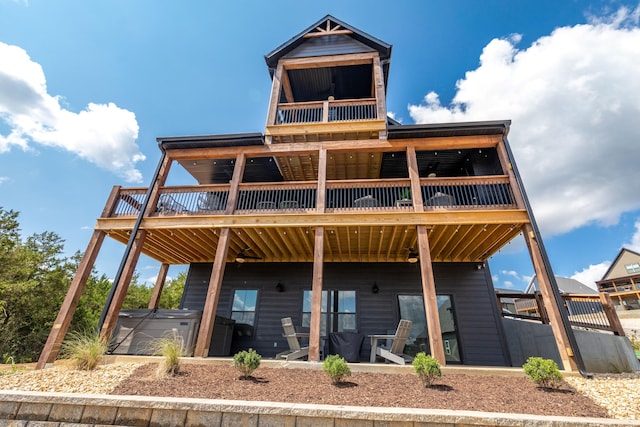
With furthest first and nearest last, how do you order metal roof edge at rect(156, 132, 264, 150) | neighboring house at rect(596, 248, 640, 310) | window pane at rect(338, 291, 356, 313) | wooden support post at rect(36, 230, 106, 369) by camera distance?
neighboring house at rect(596, 248, 640, 310), window pane at rect(338, 291, 356, 313), metal roof edge at rect(156, 132, 264, 150), wooden support post at rect(36, 230, 106, 369)

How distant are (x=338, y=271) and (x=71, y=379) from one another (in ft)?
21.9

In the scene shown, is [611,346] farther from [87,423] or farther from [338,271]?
[87,423]

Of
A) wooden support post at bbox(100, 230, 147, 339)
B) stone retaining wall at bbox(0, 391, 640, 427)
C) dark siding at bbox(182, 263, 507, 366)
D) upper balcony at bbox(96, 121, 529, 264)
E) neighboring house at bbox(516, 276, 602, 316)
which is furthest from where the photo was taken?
dark siding at bbox(182, 263, 507, 366)

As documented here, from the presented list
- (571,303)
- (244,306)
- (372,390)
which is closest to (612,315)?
(571,303)

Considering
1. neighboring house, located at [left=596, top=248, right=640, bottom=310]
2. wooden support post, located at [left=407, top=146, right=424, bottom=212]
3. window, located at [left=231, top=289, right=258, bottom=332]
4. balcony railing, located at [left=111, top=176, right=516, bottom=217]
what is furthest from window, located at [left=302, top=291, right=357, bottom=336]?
neighboring house, located at [left=596, top=248, right=640, bottom=310]

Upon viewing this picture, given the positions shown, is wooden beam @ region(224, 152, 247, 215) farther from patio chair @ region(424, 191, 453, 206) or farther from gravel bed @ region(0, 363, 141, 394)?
patio chair @ region(424, 191, 453, 206)

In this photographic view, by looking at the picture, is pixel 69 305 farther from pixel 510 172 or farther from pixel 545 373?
pixel 510 172

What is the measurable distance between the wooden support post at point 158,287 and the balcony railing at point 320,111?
687cm

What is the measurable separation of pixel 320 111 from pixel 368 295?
651 centimetres

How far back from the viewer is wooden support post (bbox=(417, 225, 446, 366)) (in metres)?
5.05

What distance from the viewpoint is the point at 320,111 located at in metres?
8.93

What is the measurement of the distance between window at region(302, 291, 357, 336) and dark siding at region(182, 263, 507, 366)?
0.18 m

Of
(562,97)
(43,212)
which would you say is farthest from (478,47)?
(43,212)

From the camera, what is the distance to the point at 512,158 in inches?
263
